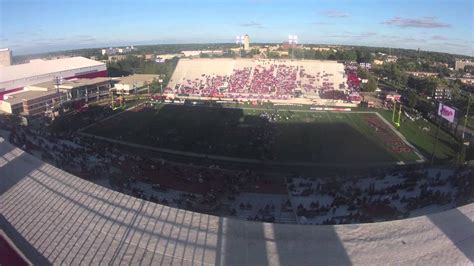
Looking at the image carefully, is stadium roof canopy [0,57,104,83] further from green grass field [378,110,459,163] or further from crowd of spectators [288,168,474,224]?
green grass field [378,110,459,163]

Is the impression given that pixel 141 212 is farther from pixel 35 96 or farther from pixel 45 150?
pixel 35 96

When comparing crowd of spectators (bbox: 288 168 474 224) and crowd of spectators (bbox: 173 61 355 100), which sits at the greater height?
crowd of spectators (bbox: 173 61 355 100)

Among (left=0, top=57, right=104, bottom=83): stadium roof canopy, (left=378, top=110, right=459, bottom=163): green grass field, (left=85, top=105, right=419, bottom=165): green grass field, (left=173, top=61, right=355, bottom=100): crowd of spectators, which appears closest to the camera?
(left=85, top=105, right=419, bottom=165): green grass field

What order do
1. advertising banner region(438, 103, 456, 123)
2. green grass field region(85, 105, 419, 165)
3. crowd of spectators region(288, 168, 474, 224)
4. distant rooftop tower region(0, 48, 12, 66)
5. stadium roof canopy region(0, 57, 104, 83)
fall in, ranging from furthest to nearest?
distant rooftop tower region(0, 48, 12, 66) → stadium roof canopy region(0, 57, 104, 83) → advertising banner region(438, 103, 456, 123) → green grass field region(85, 105, 419, 165) → crowd of spectators region(288, 168, 474, 224)

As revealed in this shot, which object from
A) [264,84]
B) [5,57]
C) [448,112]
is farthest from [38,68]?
[448,112]

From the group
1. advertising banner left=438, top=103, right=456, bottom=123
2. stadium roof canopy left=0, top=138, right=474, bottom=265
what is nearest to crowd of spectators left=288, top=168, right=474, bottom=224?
stadium roof canopy left=0, top=138, right=474, bottom=265

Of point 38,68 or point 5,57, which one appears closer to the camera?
point 38,68

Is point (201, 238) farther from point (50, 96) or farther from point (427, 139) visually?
point (50, 96)
